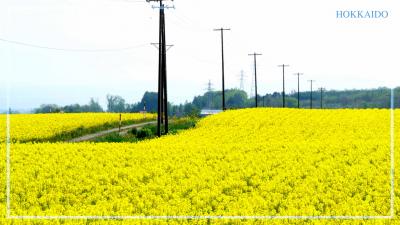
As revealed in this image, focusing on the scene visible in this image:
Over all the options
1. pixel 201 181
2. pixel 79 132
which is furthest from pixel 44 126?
pixel 201 181

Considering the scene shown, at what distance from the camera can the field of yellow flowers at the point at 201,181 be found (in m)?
16.4

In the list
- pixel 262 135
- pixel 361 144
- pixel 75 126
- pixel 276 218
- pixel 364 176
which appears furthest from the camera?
pixel 75 126

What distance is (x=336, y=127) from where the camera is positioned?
137 ft

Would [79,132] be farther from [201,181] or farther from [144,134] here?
[201,181]

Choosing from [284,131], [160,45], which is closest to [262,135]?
[284,131]

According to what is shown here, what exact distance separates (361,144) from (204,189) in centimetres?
1155

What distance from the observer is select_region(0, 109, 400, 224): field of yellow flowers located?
1636 centimetres

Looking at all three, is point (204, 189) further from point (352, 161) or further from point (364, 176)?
point (352, 161)

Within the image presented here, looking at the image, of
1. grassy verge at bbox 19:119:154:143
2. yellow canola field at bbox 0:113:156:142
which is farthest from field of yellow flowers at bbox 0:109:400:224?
yellow canola field at bbox 0:113:156:142

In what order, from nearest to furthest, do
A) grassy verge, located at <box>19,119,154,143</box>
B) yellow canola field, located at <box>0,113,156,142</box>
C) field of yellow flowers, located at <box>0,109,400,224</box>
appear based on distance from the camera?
1. field of yellow flowers, located at <box>0,109,400,224</box>
2. grassy verge, located at <box>19,119,154,143</box>
3. yellow canola field, located at <box>0,113,156,142</box>

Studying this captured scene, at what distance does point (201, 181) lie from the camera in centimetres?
1966

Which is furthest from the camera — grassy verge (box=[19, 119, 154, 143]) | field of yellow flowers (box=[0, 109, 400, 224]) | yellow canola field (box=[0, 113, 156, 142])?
yellow canola field (box=[0, 113, 156, 142])

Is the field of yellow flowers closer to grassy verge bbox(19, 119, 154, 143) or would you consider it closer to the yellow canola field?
grassy verge bbox(19, 119, 154, 143)

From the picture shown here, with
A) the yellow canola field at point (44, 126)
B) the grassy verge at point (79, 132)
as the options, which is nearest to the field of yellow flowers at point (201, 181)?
the grassy verge at point (79, 132)
